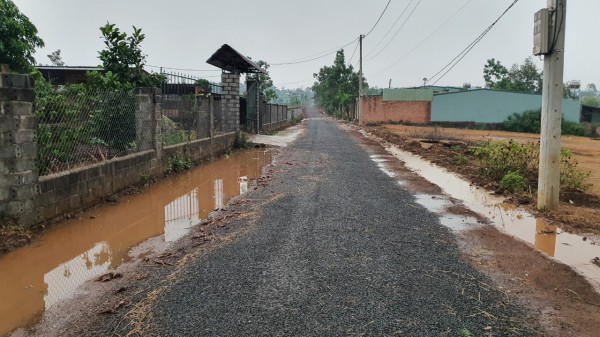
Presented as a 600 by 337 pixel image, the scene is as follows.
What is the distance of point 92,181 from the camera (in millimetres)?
7562

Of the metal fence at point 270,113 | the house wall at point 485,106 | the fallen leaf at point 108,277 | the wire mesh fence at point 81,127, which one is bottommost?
the fallen leaf at point 108,277

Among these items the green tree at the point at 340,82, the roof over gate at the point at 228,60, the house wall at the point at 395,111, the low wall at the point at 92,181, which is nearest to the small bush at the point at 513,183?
the low wall at the point at 92,181

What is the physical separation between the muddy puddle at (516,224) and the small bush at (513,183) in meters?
0.38

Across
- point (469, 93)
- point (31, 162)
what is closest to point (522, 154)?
point (31, 162)

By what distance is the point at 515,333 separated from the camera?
3.33 metres

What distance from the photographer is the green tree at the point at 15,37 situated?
53.2 ft

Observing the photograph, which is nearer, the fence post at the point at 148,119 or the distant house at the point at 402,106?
the fence post at the point at 148,119

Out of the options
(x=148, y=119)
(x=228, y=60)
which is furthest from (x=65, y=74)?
(x=148, y=119)

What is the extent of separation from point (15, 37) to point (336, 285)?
57.8ft

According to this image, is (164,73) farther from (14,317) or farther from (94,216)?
(14,317)

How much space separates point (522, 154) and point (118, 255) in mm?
9189

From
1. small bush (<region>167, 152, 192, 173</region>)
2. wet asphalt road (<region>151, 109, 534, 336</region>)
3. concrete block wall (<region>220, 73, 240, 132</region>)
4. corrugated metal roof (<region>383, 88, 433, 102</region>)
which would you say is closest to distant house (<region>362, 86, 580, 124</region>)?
corrugated metal roof (<region>383, 88, 433, 102</region>)

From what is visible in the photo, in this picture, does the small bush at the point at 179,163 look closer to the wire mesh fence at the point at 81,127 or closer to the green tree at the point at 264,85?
the wire mesh fence at the point at 81,127

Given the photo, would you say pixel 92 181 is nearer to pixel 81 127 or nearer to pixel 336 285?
pixel 81 127
